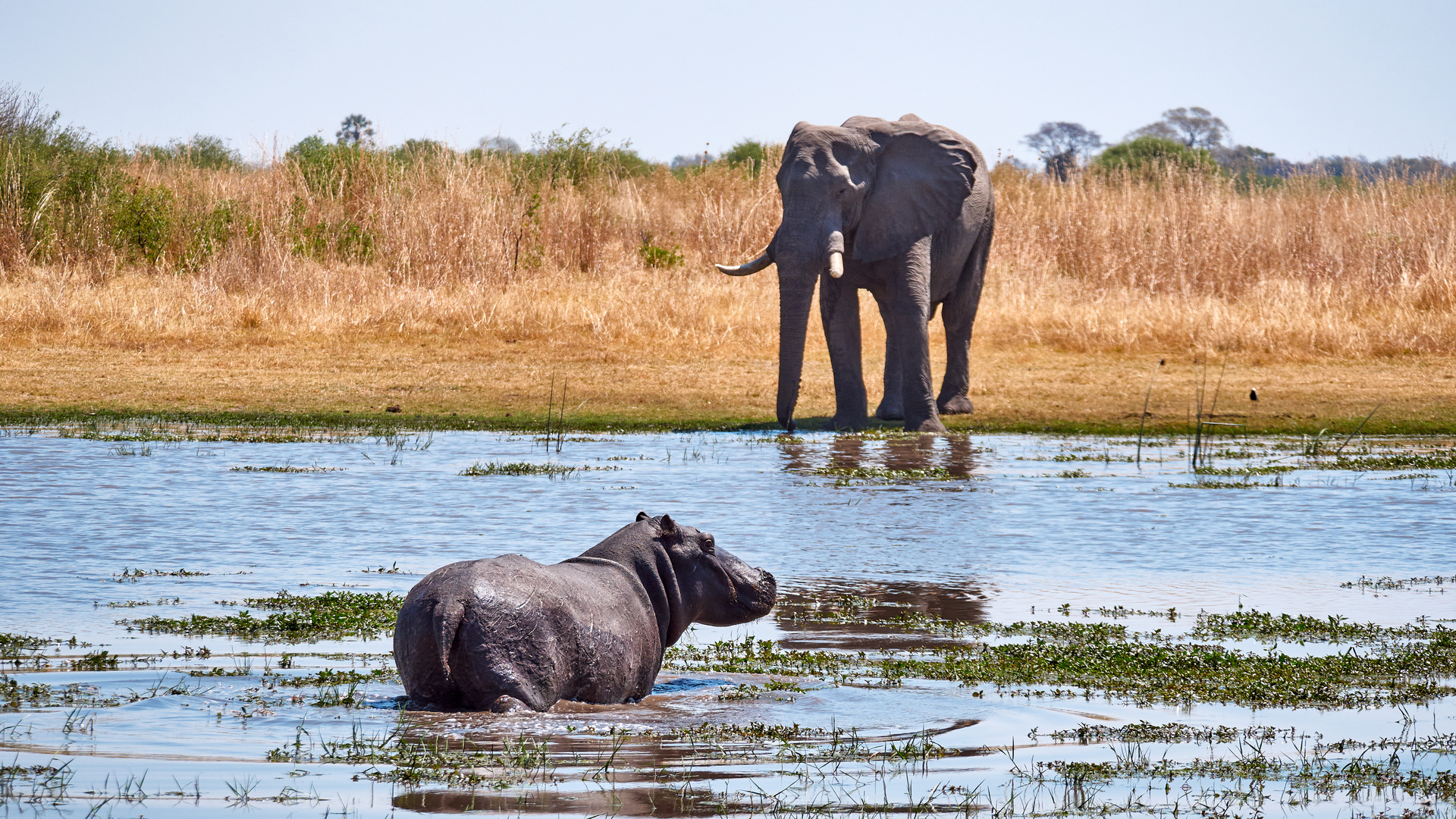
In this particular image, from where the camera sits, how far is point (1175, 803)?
174 inches

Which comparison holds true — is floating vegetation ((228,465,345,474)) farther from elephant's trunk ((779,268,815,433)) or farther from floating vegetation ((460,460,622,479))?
elephant's trunk ((779,268,815,433))

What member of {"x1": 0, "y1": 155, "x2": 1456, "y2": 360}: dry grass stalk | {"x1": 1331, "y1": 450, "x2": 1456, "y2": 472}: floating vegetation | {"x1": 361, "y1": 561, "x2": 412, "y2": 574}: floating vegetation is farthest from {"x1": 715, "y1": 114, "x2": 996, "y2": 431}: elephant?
{"x1": 361, "y1": 561, "x2": 412, "y2": 574}: floating vegetation

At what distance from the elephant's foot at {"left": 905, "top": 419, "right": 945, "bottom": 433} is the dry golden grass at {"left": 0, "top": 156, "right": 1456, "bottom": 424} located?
1.63 metres

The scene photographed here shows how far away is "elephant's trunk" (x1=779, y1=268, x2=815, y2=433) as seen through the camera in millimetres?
14820

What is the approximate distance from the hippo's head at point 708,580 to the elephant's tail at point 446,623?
1144mm

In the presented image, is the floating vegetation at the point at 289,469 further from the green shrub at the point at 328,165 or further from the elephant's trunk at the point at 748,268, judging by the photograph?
the green shrub at the point at 328,165

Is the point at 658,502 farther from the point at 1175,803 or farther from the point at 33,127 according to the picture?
the point at 33,127

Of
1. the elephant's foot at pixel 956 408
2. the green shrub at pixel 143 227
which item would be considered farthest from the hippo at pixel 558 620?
the green shrub at pixel 143 227

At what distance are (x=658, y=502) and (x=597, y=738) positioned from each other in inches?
226

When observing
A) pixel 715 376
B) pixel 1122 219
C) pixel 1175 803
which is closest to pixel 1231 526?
pixel 1175 803

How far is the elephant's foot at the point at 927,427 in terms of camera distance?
50.3 feet

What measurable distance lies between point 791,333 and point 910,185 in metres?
1.83

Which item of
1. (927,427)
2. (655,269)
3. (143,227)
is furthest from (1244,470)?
(143,227)

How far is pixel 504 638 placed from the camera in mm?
5309
